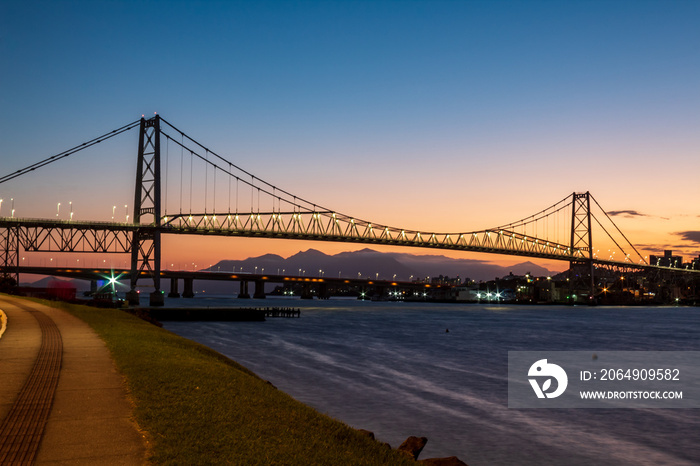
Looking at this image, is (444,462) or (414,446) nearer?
(444,462)

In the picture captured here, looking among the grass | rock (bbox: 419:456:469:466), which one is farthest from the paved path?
rock (bbox: 419:456:469:466)

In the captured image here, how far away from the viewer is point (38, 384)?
49.6ft

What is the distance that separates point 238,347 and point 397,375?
18540 mm

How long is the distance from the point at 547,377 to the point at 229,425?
3053 centimetres

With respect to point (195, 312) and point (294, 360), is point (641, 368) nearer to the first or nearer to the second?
point (294, 360)

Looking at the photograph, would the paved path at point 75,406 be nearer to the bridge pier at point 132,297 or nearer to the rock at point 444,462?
the rock at point 444,462

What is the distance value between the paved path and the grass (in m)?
0.41

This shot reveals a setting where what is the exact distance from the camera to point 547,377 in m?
38.1

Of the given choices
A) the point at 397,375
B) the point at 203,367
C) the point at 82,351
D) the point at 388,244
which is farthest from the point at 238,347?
the point at 388,244

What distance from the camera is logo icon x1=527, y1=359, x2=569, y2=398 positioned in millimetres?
31500

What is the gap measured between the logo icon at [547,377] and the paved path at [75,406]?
21.5 m

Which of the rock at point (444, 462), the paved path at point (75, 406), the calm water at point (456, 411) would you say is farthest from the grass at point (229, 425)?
the calm water at point (456, 411)

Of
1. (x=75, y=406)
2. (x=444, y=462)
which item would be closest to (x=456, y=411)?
(x=444, y=462)

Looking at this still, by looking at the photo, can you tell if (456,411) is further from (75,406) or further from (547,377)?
(75,406)
